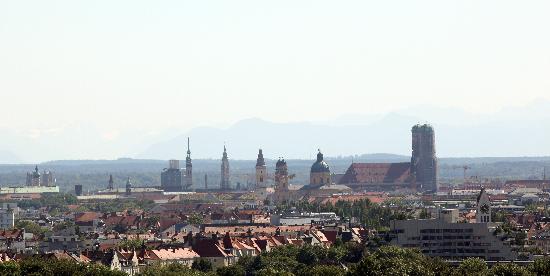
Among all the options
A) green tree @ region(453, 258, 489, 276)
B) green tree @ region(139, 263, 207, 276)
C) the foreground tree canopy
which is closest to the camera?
green tree @ region(453, 258, 489, 276)

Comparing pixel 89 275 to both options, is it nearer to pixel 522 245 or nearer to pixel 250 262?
pixel 250 262

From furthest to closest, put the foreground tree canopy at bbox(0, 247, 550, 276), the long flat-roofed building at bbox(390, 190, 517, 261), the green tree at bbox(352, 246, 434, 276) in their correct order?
the long flat-roofed building at bbox(390, 190, 517, 261) → the foreground tree canopy at bbox(0, 247, 550, 276) → the green tree at bbox(352, 246, 434, 276)

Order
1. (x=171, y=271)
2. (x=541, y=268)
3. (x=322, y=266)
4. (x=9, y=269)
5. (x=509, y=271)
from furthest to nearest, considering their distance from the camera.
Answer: (x=171, y=271), (x=322, y=266), (x=9, y=269), (x=541, y=268), (x=509, y=271)

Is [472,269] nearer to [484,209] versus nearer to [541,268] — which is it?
[541,268]

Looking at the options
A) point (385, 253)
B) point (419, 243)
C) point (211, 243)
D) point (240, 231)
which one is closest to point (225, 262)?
point (211, 243)

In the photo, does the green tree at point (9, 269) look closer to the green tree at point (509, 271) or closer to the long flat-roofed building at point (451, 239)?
the green tree at point (509, 271)

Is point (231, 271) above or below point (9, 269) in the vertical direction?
below

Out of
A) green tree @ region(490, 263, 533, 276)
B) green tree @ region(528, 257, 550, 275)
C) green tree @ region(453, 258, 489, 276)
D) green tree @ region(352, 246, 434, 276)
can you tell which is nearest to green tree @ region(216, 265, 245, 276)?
green tree @ region(352, 246, 434, 276)

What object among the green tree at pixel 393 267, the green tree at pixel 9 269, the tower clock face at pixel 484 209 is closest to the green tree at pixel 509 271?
the green tree at pixel 393 267

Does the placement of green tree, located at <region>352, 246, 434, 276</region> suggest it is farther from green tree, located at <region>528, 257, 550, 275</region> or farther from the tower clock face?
the tower clock face

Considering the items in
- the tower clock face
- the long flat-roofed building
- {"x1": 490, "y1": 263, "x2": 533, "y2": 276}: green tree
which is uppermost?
the tower clock face

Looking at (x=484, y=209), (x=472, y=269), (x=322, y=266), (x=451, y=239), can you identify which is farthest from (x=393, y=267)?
(x=484, y=209)
